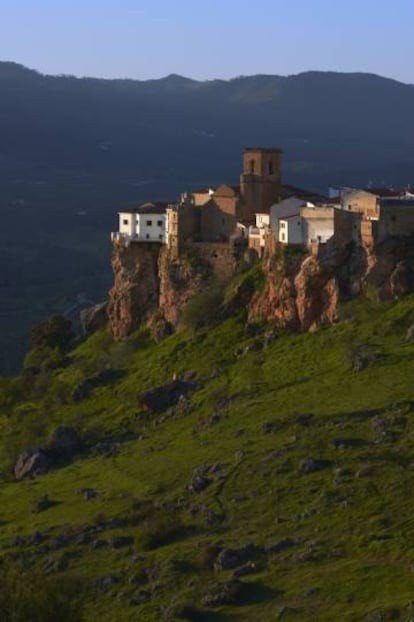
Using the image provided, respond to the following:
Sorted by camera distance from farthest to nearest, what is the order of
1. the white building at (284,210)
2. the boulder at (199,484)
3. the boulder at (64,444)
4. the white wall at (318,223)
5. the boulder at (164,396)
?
the white building at (284,210) → the white wall at (318,223) → the boulder at (164,396) → the boulder at (64,444) → the boulder at (199,484)

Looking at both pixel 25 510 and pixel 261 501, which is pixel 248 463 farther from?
pixel 25 510

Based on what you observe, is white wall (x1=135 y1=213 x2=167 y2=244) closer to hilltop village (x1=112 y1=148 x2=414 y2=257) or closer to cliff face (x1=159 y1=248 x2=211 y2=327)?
hilltop village (x1=112 y1=148 x2=414 y2=257)

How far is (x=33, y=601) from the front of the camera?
124 ft

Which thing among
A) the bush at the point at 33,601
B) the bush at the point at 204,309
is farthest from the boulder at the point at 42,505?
the bush at the point at 204,309

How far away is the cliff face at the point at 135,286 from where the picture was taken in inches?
2798

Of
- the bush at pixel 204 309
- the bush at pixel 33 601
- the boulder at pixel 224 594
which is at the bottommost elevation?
the boulder at pixel 224 594

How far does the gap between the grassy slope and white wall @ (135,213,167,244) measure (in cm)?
518

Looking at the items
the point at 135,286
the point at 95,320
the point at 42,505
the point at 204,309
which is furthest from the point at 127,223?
the point at 42,505

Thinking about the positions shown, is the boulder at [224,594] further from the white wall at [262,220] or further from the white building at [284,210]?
the white wall at [262,220]

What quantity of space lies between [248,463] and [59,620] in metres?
13.6

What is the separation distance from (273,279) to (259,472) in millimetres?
14889

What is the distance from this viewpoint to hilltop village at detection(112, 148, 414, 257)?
199 feet

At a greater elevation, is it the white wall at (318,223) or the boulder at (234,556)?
the white wall at (318,223)

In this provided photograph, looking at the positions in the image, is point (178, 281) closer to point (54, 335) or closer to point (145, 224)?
point (145, 224)
